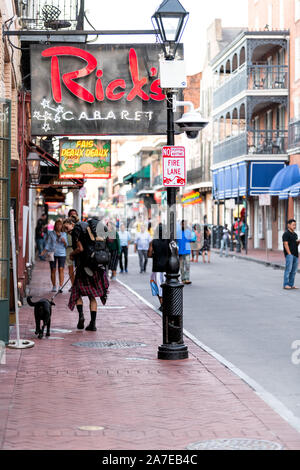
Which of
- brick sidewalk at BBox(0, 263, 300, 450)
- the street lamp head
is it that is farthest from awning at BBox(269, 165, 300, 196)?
the street lamp head

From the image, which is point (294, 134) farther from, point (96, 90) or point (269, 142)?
point (96, 90)

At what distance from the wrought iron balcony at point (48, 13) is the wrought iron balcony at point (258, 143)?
81.9 ft

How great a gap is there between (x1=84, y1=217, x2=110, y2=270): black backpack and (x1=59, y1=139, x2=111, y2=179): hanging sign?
10.2 metres

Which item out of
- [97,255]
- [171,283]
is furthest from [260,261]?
[171,283]

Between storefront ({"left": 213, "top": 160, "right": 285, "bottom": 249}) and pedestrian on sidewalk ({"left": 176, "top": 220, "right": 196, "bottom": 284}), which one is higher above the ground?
storefront ({"left": 213, "top": 160, "right": 285, "bottom": 249})

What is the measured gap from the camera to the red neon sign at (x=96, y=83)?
12.0 m

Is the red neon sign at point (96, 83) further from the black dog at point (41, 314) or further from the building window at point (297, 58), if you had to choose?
the building window at point (297, 58)

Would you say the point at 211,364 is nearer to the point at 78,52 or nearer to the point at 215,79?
the point at 78,52

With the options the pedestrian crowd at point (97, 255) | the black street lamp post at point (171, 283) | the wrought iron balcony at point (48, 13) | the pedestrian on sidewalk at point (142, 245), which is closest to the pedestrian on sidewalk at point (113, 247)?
the pedestrian crowd at point (97, 255)

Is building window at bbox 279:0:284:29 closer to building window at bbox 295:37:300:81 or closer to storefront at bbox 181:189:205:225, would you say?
building window at bbox 295:37:300:81

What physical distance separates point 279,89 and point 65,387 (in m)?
35.8

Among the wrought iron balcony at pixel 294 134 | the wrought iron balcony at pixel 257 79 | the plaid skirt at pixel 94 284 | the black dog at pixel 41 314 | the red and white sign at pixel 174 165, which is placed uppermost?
the wrought iron balcony at pixel 257 79

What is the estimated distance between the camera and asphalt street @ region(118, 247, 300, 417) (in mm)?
9320

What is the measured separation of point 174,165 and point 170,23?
1.70 meters
